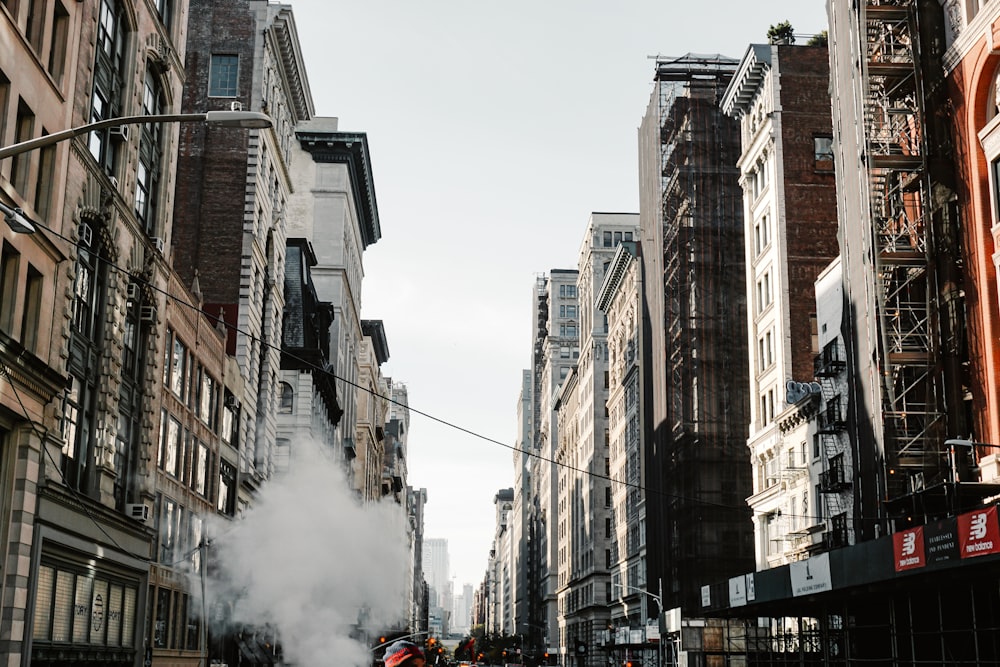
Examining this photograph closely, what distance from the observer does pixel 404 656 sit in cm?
1473

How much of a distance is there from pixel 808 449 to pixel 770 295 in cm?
1128

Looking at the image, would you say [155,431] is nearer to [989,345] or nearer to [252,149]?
[252,149]

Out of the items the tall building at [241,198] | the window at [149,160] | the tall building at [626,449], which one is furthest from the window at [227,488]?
the tall building at [626,449]

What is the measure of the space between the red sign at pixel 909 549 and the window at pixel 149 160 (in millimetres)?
24390

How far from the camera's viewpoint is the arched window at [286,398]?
71.0 metres

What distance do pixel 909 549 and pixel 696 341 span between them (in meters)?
46.5

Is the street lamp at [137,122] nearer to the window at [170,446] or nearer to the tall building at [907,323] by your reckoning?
the tall building at [907,323]

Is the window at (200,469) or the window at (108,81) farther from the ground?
the window at (108,81)

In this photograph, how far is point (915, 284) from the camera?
144 feet

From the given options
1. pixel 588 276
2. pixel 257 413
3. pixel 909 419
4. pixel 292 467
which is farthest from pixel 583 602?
pixel 909 419

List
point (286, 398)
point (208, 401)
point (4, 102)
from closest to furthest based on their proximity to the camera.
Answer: point (4, 102) → point (208, 401) → point (286, 398)

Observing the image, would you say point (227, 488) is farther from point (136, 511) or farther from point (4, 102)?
point (4, 102)

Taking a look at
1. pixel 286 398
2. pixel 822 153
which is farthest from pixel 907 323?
pixel 286 398

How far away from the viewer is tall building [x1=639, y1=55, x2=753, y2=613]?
72250 millimetres
